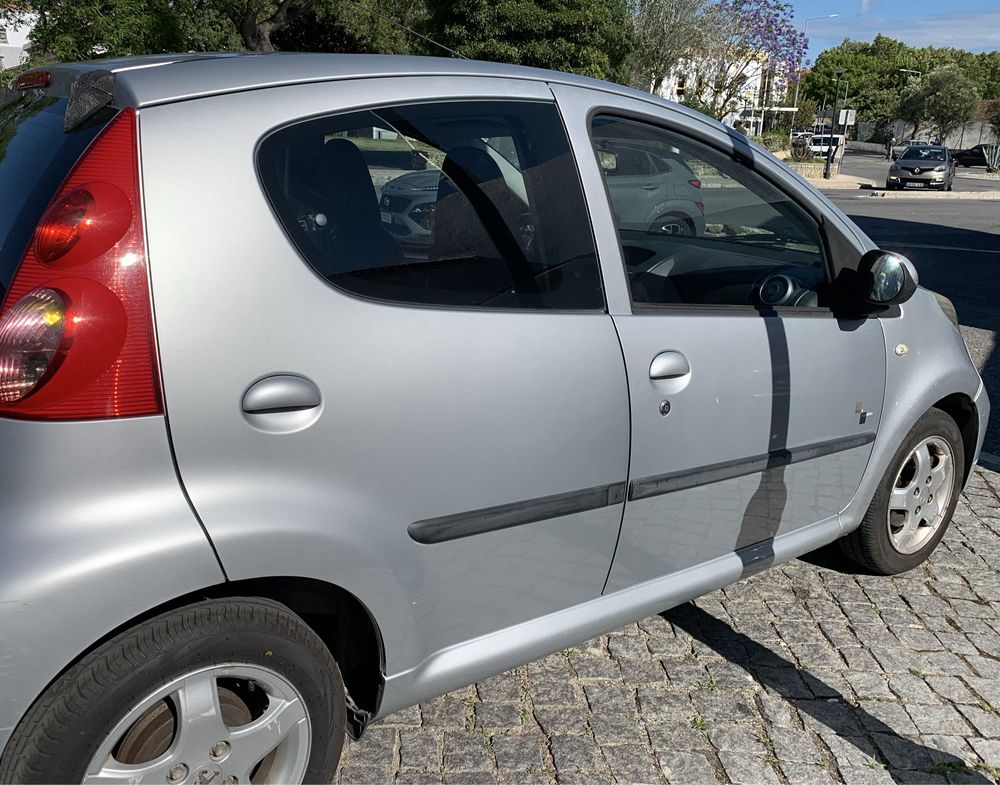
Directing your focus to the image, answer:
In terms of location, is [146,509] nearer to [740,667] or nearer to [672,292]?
[672,292]

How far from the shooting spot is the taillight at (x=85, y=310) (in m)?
1.69

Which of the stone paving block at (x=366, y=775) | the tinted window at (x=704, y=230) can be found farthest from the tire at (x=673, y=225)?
the stone paving block at (x=366, y=775)

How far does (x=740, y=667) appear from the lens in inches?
121

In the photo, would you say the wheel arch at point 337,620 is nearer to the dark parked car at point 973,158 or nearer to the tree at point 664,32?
the tree at point 664,32

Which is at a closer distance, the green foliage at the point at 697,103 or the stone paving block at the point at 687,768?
the stone paving block at the point at 687,768

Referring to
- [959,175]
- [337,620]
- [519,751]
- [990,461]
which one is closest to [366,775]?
[519,751]

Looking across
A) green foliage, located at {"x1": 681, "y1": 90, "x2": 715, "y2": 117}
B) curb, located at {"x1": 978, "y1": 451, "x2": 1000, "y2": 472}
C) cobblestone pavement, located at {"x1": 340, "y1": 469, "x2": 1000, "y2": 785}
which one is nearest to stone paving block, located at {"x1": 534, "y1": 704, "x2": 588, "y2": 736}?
cobblestone pavement, located at {"x1": 340, "y1": 469, "x2": 1000, "y2": 785}

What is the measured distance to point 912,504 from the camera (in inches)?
143

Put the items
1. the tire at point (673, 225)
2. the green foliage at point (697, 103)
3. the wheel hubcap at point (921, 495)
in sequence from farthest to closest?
the green foliage at point (697, 103) → the wheel hubcap at point (921, 495) → the tire at point (673, 225)

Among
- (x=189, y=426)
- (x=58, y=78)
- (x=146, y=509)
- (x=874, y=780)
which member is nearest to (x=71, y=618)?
(x=146, y=509)

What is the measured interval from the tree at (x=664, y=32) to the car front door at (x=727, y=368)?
3208 centimetres

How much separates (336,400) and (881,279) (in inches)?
76.5

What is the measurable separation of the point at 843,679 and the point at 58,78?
2899 millimetres

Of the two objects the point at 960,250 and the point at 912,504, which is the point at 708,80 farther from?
the point at 912,504
